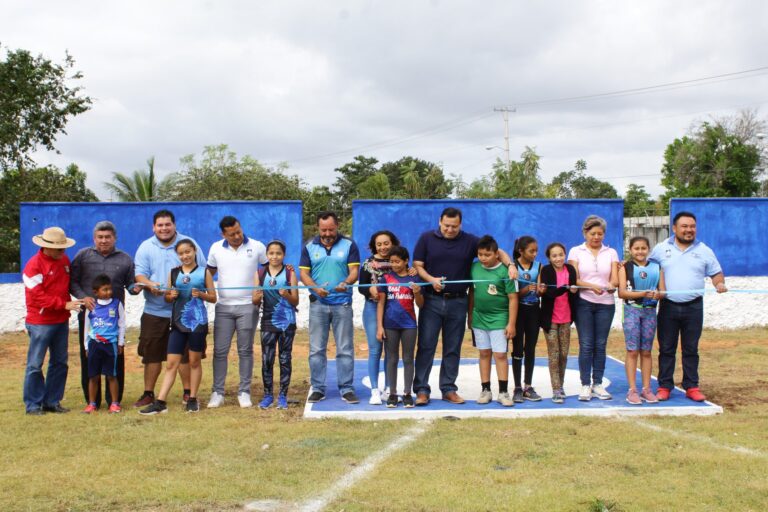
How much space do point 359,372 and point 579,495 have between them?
182 inches

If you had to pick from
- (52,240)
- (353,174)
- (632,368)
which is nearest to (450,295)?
(632,368)

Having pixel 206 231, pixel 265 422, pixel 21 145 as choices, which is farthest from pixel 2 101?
pixel 265 422

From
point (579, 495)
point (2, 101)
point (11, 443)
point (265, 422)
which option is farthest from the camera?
point (2, 101)

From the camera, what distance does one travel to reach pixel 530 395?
23.2 feet

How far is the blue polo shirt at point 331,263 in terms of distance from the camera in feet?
23.1

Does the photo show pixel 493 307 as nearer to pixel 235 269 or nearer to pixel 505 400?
pixel 505 400

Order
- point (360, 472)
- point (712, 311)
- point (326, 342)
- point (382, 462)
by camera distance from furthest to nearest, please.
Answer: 1. point (712, 311)
2. point (326, 342)
3. point (382, 462)
4. point (360, 472)

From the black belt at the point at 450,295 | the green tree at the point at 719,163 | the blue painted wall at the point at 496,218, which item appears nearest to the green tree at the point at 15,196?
the blue painted wall at the point at 496,218

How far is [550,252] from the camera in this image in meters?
6.98

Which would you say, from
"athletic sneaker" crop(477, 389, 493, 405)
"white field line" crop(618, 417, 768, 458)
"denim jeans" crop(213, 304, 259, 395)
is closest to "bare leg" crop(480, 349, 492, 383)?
"athletic sneaker" crop(477, 389, 493, 405)

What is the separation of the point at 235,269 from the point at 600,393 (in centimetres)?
373

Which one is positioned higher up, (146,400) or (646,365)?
(646,365)

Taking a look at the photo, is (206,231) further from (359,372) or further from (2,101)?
(2,101)

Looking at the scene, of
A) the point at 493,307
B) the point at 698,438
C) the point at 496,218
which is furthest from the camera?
the point at 496,218
